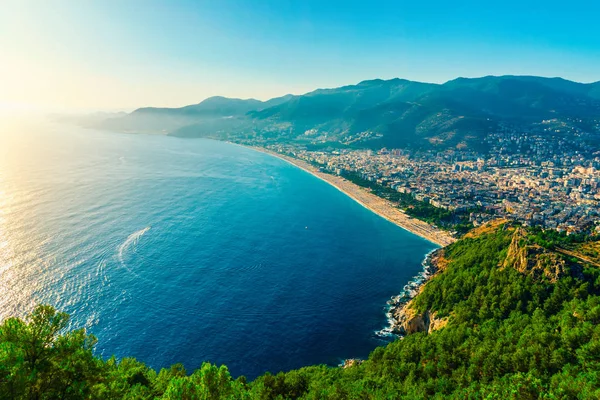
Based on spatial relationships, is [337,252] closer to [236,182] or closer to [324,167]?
[236,182]

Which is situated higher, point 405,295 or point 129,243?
point 129,243

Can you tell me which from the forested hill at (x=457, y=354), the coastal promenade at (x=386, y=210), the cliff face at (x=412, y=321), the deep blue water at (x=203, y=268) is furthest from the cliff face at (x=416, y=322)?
the coastal promenade at (x=386, y=210)

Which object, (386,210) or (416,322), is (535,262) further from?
(386,210)

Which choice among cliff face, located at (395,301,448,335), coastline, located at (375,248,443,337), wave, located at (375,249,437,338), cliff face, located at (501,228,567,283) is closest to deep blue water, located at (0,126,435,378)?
wave, located at (375,249,437,338)

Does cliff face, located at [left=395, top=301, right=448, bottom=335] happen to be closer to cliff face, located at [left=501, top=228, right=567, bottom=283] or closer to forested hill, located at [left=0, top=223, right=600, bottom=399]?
forested hill, located at [left=0, top=223, right=600, bottom=399]

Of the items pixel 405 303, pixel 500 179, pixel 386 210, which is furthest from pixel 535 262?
pixel 500 179

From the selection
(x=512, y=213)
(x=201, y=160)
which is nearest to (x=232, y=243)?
(x=512, y=213)
